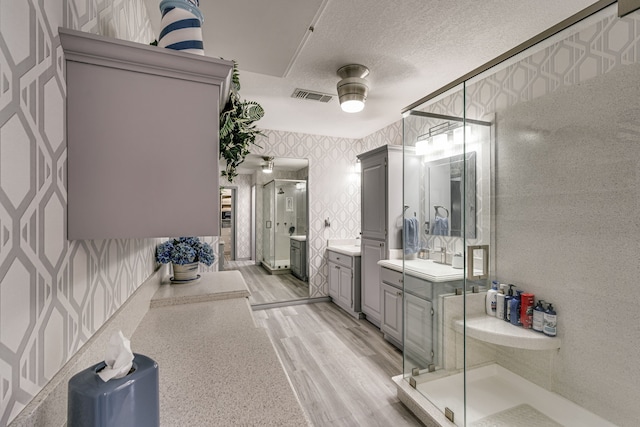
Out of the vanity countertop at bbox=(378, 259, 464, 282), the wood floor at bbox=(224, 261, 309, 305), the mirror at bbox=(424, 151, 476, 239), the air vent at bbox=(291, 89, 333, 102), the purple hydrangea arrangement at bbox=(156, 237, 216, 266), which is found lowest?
the wood floor at bbox=(224, 261, 309, 305)

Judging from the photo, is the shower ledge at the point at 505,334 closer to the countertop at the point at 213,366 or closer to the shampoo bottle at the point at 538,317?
the shampoo bottle at the point at 538,317

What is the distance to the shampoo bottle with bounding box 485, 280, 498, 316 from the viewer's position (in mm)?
1937

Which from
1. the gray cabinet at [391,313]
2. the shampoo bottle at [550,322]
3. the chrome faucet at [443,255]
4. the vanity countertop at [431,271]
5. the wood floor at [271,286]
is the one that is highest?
the chrome faucet at [443,255]

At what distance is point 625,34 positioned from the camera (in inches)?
52.1

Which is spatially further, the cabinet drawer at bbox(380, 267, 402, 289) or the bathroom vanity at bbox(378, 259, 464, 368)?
the cabinet drawer at bbox(380, 267, 402, 289)

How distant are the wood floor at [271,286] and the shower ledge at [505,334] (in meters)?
2.73

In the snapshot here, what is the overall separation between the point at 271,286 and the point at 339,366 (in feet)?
8.70

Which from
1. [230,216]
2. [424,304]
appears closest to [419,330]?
[424,304]

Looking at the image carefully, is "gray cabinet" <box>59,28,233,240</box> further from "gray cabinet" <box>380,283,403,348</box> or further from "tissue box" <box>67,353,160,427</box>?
"gray cabinet" <box>380,283,403,348</box>

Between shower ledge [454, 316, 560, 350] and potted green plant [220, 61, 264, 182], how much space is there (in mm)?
1753

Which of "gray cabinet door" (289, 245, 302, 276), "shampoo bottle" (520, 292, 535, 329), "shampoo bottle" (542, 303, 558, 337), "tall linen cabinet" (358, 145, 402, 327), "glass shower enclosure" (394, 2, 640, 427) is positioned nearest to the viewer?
"glass shower enclosure" (394, 2, 640, 427)

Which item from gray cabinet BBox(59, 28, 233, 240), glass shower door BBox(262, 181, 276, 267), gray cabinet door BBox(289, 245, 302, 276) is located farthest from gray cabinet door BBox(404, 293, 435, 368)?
glass shower door BBox(262, 181, 276, 267)

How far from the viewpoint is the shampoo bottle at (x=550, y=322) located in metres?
1.69

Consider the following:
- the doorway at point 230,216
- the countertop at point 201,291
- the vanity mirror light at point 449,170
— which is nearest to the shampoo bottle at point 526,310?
the vanity mirror light at point 449,170
